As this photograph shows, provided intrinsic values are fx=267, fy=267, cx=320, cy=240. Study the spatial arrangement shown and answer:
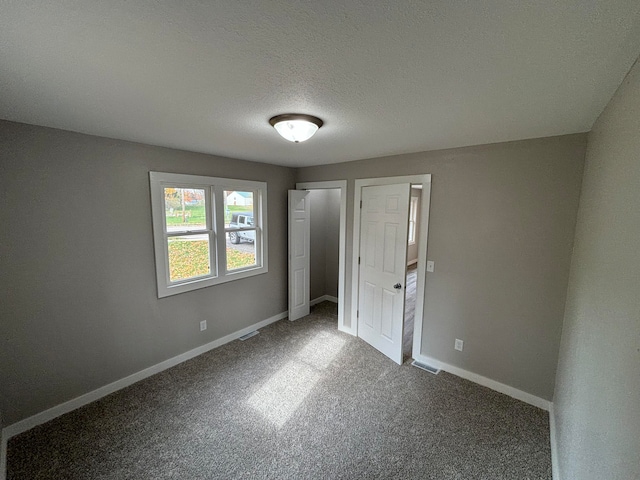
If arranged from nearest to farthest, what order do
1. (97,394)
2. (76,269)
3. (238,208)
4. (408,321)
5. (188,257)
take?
(76,269) → (97,394) → (188,257) → (238,208) → (408,321)

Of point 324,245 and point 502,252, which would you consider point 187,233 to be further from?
point 502,252

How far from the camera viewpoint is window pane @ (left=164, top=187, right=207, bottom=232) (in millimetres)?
2777

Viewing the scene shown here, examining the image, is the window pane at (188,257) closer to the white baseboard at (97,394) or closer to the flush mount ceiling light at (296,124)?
the white baseboard at (97,394)

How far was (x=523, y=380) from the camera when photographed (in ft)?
7.84

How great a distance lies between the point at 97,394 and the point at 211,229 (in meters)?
1.82

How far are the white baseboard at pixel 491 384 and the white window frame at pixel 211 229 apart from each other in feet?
7.81

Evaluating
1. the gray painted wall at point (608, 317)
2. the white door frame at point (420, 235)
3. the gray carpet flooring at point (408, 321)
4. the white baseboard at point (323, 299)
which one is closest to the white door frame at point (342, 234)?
the white door frame at point (420, 235)

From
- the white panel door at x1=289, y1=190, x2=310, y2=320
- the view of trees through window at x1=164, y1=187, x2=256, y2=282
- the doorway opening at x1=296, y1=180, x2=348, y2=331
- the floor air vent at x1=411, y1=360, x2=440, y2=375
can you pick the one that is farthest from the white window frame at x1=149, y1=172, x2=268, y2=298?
the floor air vent at x1=411, y1=360, x2=440, y2=375

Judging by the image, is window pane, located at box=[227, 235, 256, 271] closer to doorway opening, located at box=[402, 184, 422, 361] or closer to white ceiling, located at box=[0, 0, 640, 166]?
white ceiling, located at box=[0, 0, 640, 166]

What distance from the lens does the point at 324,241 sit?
4.99 metres

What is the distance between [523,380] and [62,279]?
13.2ft

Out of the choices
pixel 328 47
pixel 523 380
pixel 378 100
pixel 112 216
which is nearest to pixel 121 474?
pixel 112 216

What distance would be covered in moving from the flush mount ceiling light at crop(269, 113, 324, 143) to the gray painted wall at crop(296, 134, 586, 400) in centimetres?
154

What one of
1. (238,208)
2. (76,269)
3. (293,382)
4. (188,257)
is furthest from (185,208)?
(293,382)
